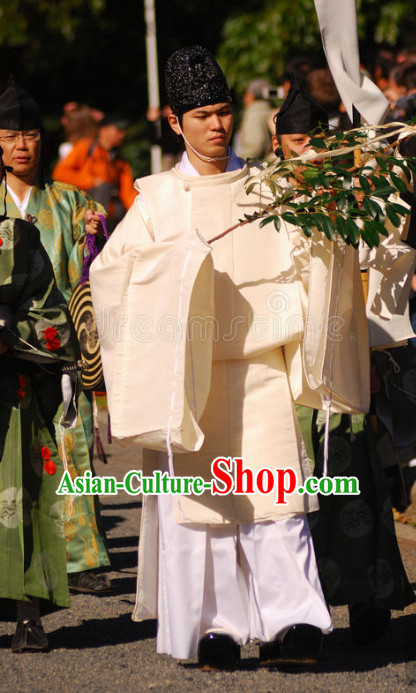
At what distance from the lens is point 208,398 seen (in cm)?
485

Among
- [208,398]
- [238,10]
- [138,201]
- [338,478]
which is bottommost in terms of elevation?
[238,10]

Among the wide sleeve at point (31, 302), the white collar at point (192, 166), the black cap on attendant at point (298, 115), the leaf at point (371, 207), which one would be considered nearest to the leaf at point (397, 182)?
the leaf at point (371, 207)

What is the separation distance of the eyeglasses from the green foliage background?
7.75 metres

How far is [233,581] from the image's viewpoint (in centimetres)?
479

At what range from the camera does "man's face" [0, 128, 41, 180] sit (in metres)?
6.45

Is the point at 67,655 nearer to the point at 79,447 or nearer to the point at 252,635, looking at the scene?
the point at 252,635

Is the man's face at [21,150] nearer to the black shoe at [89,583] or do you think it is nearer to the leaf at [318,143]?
the black shoe at [89,583]

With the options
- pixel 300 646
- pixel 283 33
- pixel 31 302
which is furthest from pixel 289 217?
pixel 283 33

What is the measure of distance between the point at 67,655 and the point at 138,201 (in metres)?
1.68

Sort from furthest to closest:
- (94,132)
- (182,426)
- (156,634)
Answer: (94,132), (156,634), (182,426)

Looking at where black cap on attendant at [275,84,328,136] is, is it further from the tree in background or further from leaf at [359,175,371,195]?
the tree in background

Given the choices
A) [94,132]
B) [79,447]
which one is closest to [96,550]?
[79,447]

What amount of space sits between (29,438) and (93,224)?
64.9 inches

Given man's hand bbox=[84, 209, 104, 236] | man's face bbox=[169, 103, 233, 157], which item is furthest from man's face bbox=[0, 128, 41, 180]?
man's face bbox=[169, 103, 233, 157]
